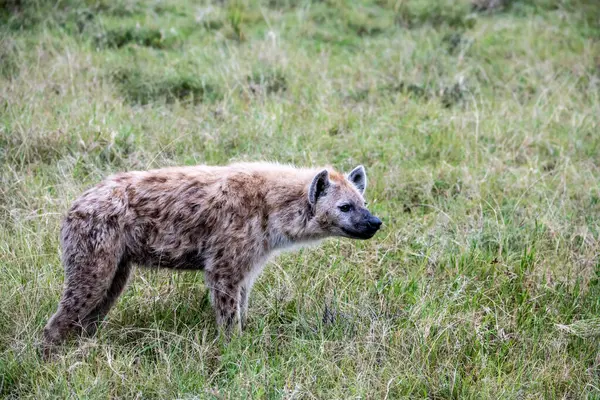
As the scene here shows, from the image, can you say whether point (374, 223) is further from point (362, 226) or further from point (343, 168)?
point (343, 168)

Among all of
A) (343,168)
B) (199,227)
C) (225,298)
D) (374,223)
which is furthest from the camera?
(343,168)

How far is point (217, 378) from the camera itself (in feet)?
13.1

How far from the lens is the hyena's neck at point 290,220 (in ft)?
14.9

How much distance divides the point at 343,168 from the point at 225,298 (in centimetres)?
240

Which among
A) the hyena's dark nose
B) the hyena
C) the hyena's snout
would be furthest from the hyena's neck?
the hyena's dark nose

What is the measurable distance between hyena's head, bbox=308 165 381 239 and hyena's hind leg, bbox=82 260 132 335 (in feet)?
3.88

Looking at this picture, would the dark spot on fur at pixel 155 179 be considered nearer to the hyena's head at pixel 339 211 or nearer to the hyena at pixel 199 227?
the hyena at pixel 199 227

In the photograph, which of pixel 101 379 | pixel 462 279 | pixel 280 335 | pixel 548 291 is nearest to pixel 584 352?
pixel 548 291

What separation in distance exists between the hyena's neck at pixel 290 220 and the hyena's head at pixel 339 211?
6cm

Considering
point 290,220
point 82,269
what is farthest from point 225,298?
point 82,269

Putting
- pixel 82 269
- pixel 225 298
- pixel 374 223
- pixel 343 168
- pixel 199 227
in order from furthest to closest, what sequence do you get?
pixel 343 168
pixel 374 223
pixel 199 227
pixel 225 298
pixel 82 269

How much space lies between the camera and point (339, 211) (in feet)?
15.2

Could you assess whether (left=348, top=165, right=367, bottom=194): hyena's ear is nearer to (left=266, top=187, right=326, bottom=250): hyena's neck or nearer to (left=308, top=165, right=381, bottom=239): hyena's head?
(left=308, top=165, right=381, bottom=239): hyena's head

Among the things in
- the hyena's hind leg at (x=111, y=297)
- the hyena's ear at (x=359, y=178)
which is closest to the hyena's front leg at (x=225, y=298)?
the hyena's hind leg at (x=111, y=297)
